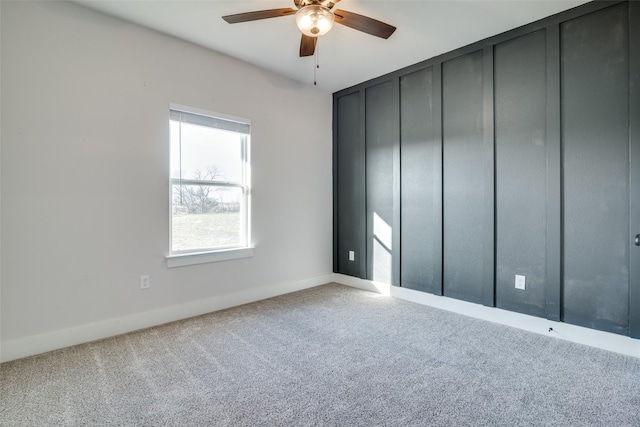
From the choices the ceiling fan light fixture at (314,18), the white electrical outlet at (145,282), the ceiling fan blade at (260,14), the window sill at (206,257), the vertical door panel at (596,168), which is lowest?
the white electrical outlet at (145,282)

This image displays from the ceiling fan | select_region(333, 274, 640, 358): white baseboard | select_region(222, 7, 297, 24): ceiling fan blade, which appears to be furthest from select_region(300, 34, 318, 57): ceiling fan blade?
select_region(333, 274, 640, 358): white baseboard

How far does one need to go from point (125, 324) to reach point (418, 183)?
3223 millimetres

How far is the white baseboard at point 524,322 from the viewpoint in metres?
2.41

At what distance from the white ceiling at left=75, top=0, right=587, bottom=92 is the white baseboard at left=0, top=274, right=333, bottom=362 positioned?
8.42 ft

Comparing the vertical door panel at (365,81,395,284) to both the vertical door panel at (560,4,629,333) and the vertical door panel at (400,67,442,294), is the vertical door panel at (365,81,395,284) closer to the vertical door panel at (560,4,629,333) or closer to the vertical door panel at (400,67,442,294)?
the vertical door panel at (400,67,442,294)

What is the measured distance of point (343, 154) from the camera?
4.47m

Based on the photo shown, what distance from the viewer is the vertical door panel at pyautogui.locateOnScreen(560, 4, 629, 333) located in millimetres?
2402

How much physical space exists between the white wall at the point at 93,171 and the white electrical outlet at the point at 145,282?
0.12 ft

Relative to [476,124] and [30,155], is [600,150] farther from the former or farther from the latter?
[30,155]

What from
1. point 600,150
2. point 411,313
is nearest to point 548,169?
point 600,150

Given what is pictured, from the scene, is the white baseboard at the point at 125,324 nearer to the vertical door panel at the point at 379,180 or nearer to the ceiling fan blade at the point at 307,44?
the vertical door panel at the point at 379,180

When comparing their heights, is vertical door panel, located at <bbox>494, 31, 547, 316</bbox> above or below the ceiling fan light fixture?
below

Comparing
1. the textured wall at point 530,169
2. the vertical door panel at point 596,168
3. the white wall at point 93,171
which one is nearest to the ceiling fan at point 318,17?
the white wall at point 93,171

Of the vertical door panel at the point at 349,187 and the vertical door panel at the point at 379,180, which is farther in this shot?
the vertical door panel at the point at 349,187
